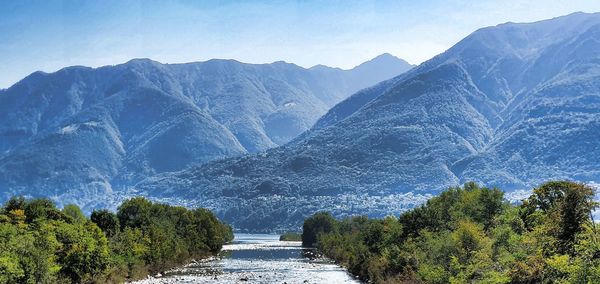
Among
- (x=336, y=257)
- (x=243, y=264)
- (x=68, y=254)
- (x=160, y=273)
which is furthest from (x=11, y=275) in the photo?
(x=336, y=257)

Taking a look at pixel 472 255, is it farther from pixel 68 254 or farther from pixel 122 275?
pixel 122 275

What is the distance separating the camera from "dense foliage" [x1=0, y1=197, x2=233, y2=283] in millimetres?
79062

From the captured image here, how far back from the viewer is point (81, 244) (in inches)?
3743

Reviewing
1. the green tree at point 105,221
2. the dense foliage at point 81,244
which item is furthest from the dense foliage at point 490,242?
the green tree at point 105,221

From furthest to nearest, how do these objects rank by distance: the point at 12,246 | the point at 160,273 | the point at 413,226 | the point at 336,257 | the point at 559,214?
1. the point at 336,257
2. the point at 160,273
3. the point at 413,226
4. the point at 12,246
5. the point at 559,214

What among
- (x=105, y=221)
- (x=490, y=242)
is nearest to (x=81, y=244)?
(x=105, y=221)

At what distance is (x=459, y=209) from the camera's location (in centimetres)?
11062

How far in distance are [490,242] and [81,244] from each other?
54.9 meters

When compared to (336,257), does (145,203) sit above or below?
above

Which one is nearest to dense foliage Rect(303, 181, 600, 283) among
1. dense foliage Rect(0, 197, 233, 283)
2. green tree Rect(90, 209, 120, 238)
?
dense foliage Rect(0, 197, 233, 283)

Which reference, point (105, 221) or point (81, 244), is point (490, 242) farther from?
point (105, 221)

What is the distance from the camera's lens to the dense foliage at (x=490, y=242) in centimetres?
4984

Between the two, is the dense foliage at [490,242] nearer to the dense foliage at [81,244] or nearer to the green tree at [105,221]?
the dense foliage at [81,244]

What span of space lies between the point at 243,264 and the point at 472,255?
91684 mm
